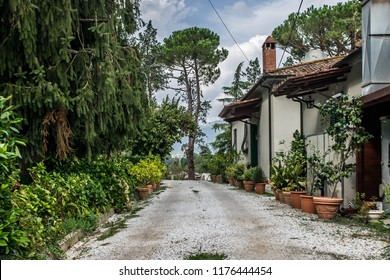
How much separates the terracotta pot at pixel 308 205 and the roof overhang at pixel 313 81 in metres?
1.87

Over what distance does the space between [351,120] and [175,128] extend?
8182 mm

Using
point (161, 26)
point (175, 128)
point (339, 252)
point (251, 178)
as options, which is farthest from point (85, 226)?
point (175, 128)

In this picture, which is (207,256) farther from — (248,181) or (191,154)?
(248,181)

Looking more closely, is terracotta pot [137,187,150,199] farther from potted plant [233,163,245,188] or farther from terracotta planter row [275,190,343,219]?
potted plant [233,163,245,188]

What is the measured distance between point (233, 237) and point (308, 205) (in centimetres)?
280

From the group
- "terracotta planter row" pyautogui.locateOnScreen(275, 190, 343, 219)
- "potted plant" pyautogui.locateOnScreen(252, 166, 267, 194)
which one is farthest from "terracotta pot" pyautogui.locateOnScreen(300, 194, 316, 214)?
"potted plant" pyautogui.locateOnScreen(252, 166, 267, 194)

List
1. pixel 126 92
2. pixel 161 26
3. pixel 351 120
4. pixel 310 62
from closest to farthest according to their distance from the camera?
1. pixel 161 26
2. pixel 126 92
3. pixel 351 120
4. pixel 310 62

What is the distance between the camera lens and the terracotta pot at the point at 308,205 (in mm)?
7340

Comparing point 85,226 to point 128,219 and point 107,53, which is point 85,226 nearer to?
point 128,219

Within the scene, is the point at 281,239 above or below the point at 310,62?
below

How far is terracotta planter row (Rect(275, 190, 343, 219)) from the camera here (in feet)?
21.5

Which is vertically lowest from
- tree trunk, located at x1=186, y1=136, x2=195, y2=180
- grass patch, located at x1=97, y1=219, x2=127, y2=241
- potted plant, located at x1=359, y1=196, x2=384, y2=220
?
grass patch, located at x1=97, y1=219, x2=127, y2=241

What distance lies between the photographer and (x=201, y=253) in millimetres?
4156

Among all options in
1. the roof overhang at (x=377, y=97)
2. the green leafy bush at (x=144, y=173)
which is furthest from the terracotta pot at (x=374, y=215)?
the green leafy bush at (x=144, y=173)
